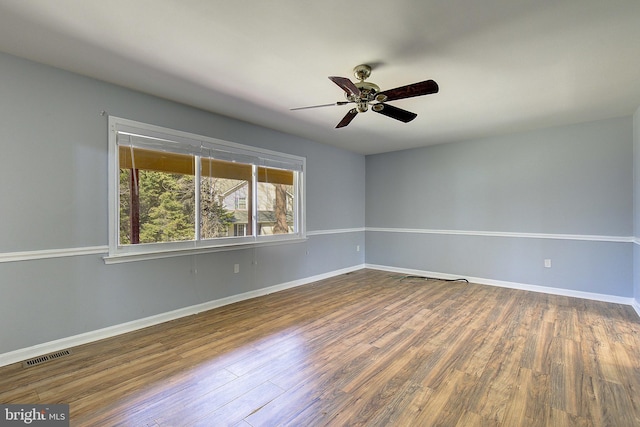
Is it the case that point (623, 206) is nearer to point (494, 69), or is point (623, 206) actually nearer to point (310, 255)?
point (494, 69)

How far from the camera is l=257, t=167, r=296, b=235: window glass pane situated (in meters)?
4.41

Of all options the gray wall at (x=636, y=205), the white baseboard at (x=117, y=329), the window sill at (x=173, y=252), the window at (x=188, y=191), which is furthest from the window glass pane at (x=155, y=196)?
the gray wall at (x=636, y=205)

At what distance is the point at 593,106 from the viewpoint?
11.4 ft

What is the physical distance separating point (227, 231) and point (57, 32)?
8.25ft

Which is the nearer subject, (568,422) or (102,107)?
(568,422)

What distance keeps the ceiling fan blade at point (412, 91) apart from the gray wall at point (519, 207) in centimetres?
327

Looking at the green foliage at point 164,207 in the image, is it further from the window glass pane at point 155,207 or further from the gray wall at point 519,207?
the gray wall at point 519,207

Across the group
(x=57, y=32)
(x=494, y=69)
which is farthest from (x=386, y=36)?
(x=57, y=32)

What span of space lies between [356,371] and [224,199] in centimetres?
268

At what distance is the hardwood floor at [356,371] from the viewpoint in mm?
1784

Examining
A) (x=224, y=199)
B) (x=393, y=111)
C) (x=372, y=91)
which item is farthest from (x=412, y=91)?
(x=224, y=199)

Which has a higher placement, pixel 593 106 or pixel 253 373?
pixel 593 106

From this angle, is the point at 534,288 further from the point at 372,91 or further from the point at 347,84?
the point at 347,84

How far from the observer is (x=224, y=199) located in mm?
3898
